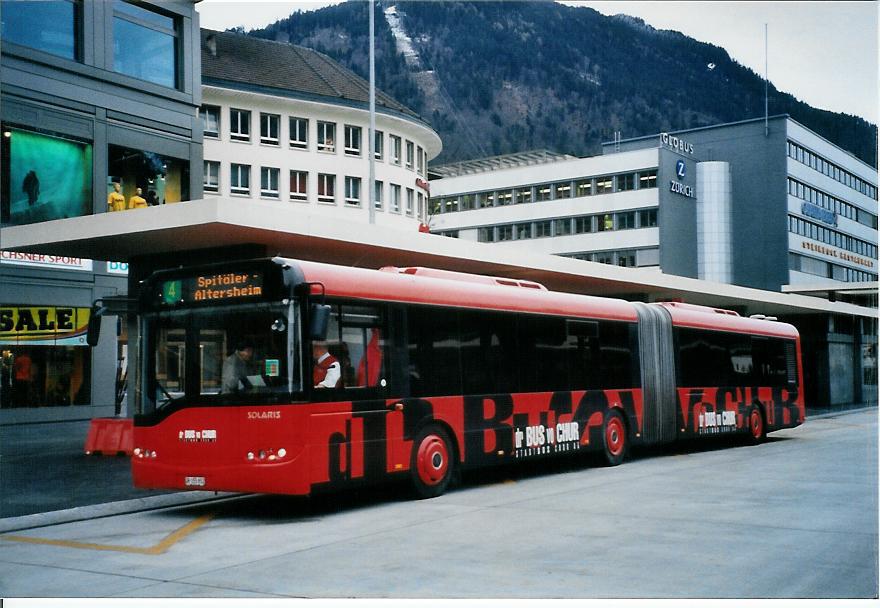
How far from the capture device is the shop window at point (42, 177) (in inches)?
955

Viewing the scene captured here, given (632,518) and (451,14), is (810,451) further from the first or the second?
(451,14)

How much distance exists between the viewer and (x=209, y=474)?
11570mm

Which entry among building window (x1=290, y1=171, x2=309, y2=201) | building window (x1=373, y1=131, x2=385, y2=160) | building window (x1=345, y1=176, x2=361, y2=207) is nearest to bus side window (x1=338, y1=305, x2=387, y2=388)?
building window (x1=290, y1=171, x2=309, y2=201)

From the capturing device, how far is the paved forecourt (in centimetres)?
783

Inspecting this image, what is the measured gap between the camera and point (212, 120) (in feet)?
167

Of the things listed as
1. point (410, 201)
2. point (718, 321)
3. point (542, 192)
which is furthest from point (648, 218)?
point (718, 321)

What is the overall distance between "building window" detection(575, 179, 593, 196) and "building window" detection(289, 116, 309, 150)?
93.3 feet

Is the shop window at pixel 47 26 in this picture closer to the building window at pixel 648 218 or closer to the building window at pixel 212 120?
the building window at pixel 212 120

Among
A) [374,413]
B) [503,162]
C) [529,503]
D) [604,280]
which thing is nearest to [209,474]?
[374,413]

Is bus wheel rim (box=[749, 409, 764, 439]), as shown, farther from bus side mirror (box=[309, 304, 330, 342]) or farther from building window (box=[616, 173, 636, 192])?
building window (box=[616, 173, 636, 192])

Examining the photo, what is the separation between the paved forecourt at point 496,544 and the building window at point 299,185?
134 feet

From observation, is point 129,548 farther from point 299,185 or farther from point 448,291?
point 299,185

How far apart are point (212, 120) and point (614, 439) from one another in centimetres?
3776

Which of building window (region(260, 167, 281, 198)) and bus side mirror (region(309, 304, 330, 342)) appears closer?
bus side mirror (region(309, 304, 330, 342))
